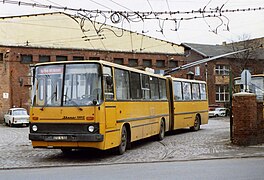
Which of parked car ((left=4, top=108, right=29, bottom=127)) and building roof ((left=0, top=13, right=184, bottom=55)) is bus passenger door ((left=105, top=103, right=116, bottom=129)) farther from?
building roof ((left=0, top=13, right=184, bottom=55))

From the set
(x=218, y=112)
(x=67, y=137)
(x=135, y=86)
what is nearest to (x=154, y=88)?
(x=135, y=86)

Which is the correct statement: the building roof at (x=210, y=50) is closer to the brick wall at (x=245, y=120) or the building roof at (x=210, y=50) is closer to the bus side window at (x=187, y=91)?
the bus side window at (x=187, y=91)

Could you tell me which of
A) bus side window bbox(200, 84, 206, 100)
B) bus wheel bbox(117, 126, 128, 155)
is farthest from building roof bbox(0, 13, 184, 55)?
bus wheel bbox(117, 126, 128, 155)

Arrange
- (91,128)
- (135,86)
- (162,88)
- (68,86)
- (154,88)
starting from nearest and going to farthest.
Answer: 1. (91,128)
2. (68,86)
3. (135,86)
4. (154,88)
5. (162,88)

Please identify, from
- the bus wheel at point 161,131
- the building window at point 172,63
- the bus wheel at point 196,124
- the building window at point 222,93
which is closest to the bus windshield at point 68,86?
the bus wheel at point 161,131

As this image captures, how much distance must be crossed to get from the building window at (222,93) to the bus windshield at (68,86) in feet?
168

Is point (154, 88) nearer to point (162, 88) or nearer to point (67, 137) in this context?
point (162, 88)

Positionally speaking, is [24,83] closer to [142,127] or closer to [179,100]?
[179,100]

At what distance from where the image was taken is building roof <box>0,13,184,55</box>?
1784 inches

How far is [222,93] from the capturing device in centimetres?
6406

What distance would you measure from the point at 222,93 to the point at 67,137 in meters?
52.5

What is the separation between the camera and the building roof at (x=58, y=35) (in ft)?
149

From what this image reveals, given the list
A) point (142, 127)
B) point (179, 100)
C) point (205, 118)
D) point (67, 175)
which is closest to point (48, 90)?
point (67, 175)

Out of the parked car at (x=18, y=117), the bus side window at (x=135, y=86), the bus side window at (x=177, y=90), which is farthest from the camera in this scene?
the parked car at (x=18, y=117)
